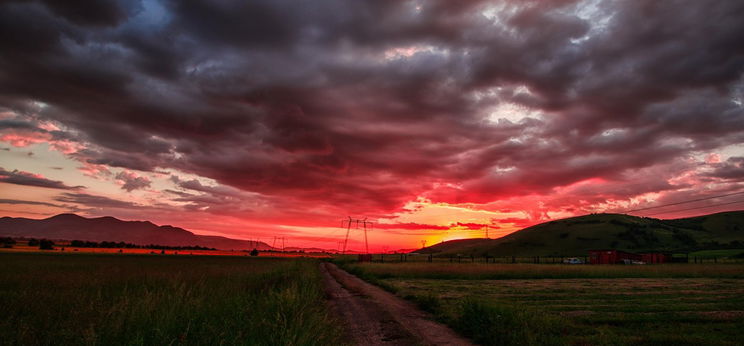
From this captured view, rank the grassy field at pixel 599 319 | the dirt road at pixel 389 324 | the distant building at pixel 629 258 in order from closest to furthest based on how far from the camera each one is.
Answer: the grassy field at pixel 599 319 → the dirt road at pixel 389 324 → the distant building at pixel 629 258

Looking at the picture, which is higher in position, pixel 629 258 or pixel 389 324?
pixel 629 258

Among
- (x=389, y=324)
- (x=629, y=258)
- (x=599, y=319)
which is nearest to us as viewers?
(x=599, y=319)

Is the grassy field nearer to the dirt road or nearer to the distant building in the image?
the dirt road

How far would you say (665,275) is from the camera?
49219 mm

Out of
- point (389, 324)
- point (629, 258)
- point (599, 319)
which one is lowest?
point (389, 324)

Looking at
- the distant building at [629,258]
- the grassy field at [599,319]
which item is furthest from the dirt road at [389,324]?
the distant building at [629,258]

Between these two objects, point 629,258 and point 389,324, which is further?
point 629,258

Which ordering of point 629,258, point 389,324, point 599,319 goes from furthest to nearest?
point 629,258 < point 389,324 < point 599,319

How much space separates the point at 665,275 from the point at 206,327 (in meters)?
58.2

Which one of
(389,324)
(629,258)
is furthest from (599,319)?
(629,258)

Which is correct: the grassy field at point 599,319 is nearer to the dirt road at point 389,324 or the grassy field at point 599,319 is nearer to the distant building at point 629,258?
the dirt road at point 389,324

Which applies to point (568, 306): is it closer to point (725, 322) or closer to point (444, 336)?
point (725, 322)

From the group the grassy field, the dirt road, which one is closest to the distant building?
the grassy field

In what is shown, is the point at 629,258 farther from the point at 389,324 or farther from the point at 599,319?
the point at 389,324
